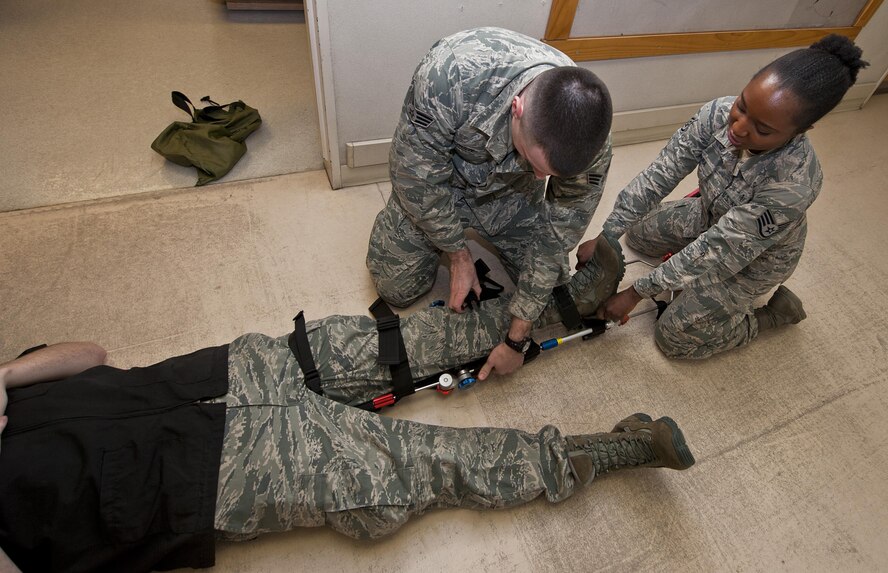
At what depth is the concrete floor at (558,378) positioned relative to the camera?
1.44 meters

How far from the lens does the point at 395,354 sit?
1.48 metres

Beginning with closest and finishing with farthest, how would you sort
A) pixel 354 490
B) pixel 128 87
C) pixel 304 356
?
pixel 354 490, pixel 304 356, pixel 128 87

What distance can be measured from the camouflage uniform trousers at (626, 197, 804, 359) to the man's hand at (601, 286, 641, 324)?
0.19 metres

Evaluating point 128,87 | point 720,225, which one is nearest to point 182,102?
point 128,87

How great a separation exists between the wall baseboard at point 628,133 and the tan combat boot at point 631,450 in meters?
1.47

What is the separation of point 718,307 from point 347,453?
137 cm

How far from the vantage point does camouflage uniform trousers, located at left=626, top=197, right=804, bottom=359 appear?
1.70 m

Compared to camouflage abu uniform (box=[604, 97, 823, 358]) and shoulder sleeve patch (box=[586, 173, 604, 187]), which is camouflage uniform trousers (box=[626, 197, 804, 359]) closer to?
camouflage abu uniform (box=[604, 97, 823, 358])

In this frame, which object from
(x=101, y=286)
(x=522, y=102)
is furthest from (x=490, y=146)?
(x=101, y=286)

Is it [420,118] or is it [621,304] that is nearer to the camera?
[420,118]

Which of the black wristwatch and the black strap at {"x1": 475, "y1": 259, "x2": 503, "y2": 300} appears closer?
the black wristwatch

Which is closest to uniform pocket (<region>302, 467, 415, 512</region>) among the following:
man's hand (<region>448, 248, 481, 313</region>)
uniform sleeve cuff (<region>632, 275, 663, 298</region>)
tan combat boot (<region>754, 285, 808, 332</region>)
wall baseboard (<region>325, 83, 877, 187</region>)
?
man's hand (<region>448, 248, 481, 313</region>)

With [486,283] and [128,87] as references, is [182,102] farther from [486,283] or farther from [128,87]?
[486,283]

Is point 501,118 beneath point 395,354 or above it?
above
